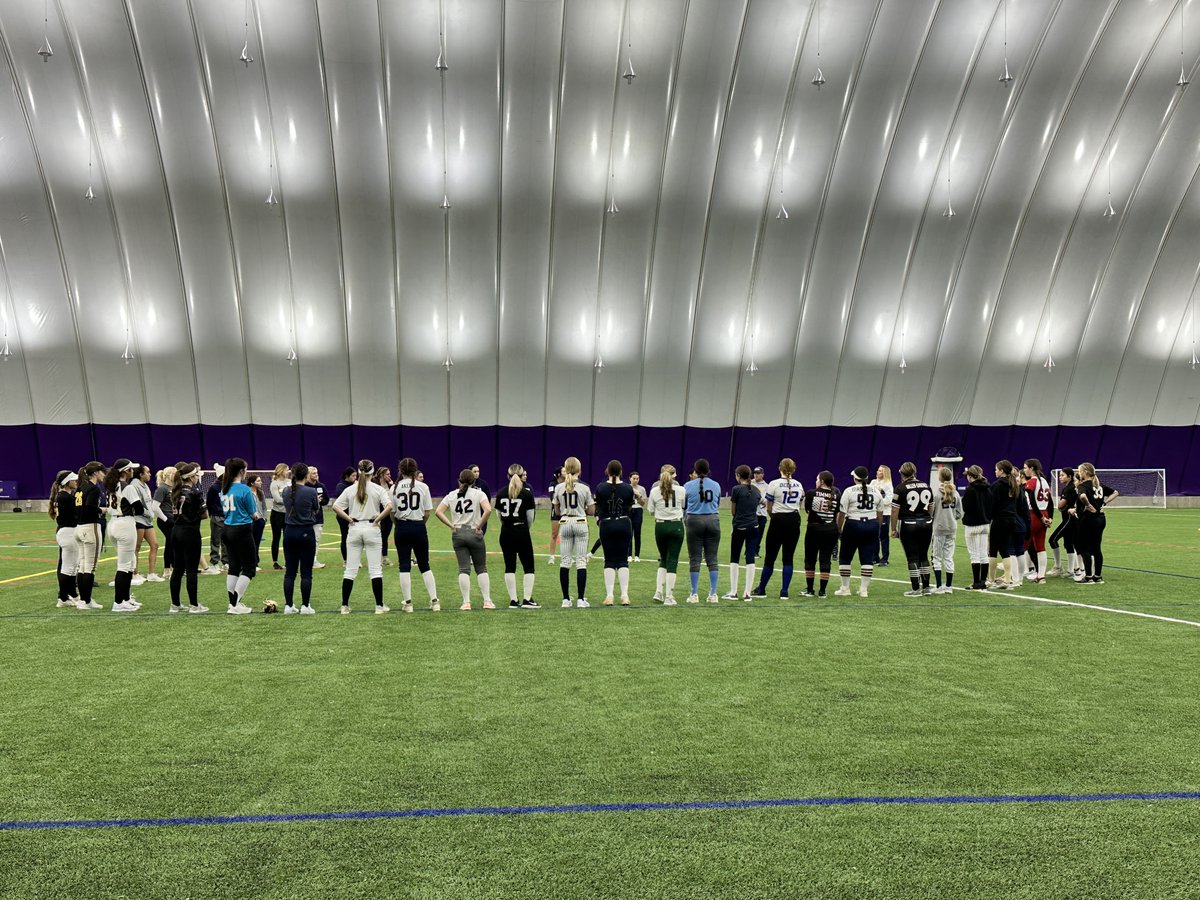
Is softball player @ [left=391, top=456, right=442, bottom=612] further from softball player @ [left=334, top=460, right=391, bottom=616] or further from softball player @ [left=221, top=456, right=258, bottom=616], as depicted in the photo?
softball player @ [left=221, top=456, right=258, bottom=616]

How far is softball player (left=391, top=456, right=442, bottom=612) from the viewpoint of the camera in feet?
41.1

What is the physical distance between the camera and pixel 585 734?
21.9 ft

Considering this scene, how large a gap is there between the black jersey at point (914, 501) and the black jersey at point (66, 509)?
13387 mm

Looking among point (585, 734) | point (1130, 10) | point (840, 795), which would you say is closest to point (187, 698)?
point (585, 734)

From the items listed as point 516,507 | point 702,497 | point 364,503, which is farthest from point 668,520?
point 364,503

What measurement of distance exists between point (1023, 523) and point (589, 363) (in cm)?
2689

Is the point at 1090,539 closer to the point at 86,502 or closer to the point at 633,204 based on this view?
the point at 86,502

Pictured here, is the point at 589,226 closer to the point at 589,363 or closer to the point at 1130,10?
the point at 589,363

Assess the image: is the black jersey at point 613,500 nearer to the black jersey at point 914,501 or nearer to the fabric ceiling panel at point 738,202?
the black jersey at point 914,501

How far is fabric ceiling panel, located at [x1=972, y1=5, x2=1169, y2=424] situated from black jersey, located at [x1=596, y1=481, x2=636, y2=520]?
32.4m

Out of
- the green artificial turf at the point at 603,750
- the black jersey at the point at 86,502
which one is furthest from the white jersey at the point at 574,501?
the black jersey at the point at 86,502

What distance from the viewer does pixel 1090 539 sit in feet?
51.8

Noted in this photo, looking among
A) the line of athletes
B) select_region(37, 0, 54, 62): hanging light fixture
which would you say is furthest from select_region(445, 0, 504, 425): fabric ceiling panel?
the line of athletes

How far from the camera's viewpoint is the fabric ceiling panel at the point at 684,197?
3244 centimetres
